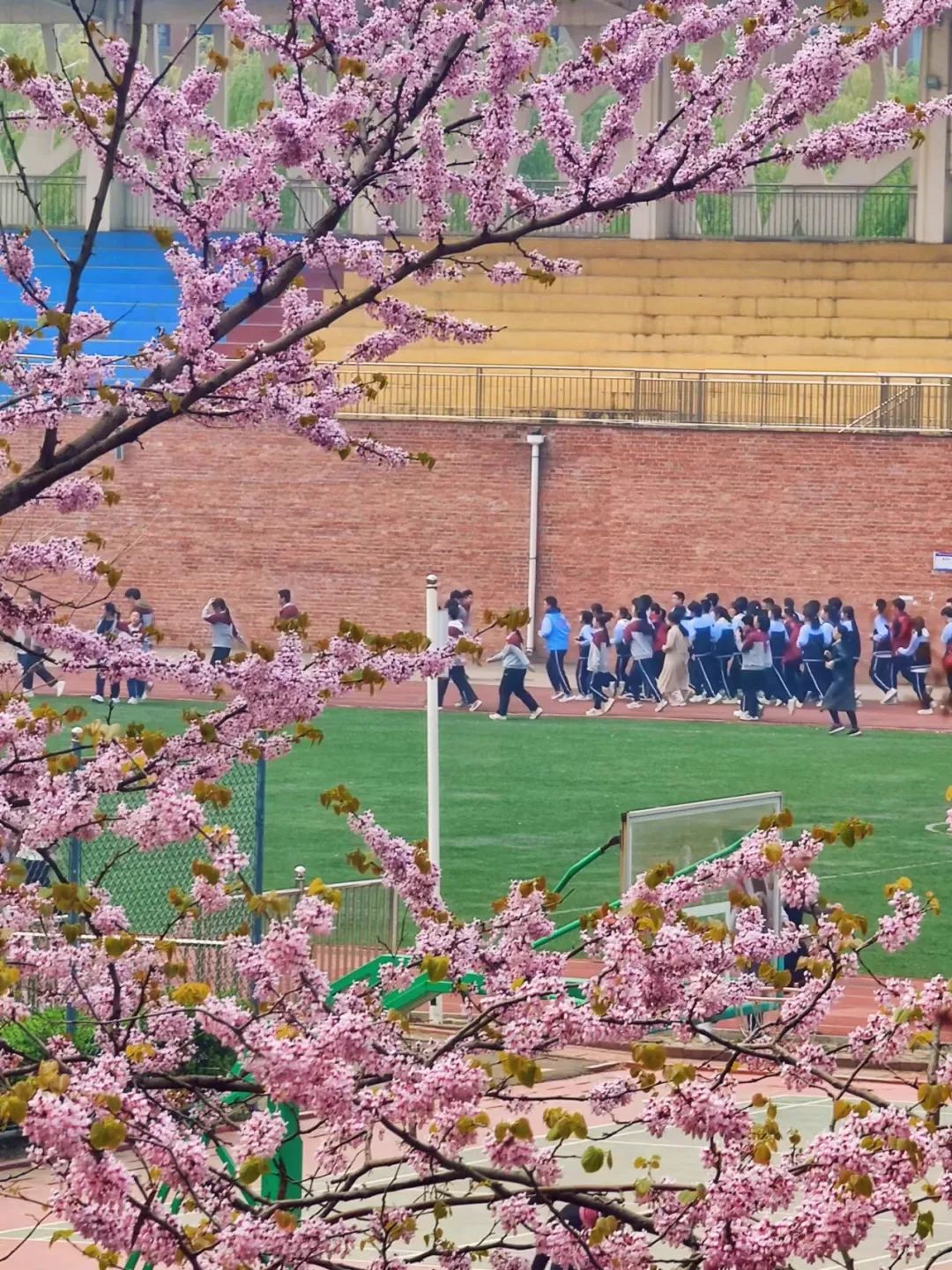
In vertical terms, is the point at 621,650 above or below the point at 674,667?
above

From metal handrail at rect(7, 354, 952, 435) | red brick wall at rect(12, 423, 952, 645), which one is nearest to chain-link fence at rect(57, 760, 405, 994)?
red brick wall at rect(12, 423, 952, 645)

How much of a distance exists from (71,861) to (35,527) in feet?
63.5

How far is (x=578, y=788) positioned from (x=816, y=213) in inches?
703

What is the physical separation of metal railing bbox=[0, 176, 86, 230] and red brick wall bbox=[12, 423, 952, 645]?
6402mm

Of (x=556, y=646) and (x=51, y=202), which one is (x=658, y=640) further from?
(x=51, y=202)

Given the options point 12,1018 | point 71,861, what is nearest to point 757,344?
point 71,861

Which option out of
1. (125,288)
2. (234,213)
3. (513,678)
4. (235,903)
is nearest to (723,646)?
(513,678)

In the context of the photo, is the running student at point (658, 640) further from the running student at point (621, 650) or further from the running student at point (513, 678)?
the running student at point (513, 678)

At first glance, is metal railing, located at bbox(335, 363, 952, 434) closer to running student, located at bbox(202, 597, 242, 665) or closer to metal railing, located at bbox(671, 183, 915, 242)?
metal railing, located at bbox(671, 183, 915, 242)

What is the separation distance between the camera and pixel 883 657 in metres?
31.2

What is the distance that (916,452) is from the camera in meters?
33.2

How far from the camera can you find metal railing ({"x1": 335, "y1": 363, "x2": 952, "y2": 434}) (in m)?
33.5

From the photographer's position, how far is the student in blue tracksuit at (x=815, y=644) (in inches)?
Answer: 1156

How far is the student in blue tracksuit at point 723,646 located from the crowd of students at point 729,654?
1cm
